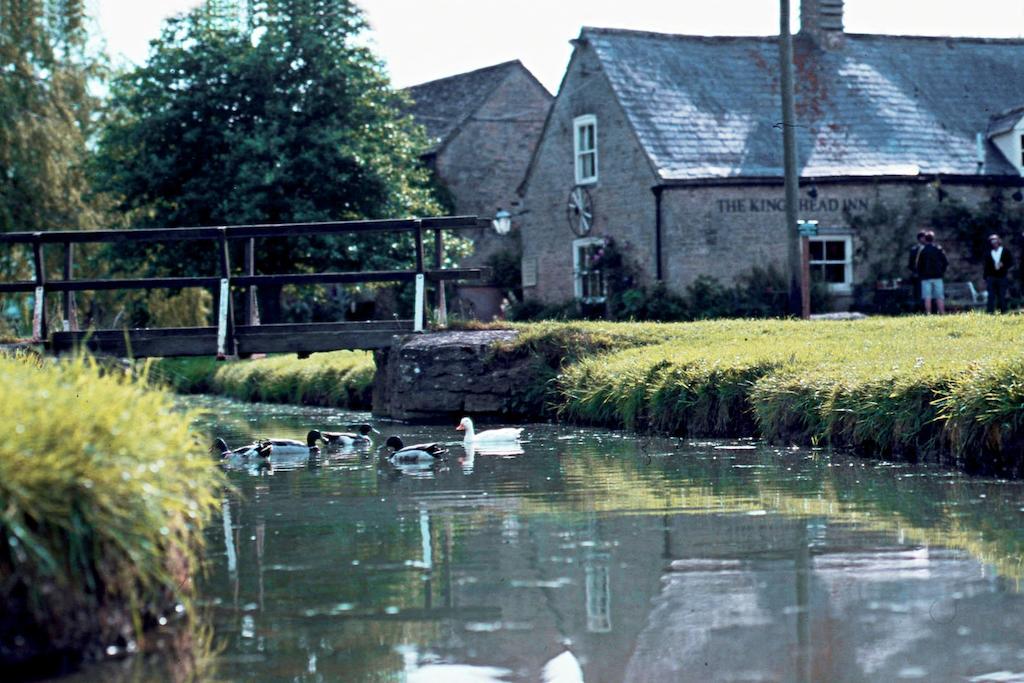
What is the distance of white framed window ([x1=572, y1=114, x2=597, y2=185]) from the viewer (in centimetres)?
3497

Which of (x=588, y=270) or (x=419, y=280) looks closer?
(x=419, y=280)

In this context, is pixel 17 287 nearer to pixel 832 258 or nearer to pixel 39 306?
pixel 39 306

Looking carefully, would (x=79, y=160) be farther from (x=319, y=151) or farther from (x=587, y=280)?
(x=587, y=280)

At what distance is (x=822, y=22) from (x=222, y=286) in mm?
21982

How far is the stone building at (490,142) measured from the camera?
45469 millimetres

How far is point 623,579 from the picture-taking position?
6773 millimetres

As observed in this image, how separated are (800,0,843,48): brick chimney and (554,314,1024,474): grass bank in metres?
16.7

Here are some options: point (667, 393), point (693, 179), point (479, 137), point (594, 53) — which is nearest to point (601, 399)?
point (667, 393)

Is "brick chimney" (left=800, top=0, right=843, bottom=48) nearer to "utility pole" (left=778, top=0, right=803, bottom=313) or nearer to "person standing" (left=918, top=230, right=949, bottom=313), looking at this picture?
"utility pole" (left=778, top=0, right=803, bottom=313)

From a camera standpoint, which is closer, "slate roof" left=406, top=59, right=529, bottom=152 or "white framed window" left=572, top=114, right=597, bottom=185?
"white framed window" left=572, top=114, right=597, bottom=185

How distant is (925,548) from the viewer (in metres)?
7.44

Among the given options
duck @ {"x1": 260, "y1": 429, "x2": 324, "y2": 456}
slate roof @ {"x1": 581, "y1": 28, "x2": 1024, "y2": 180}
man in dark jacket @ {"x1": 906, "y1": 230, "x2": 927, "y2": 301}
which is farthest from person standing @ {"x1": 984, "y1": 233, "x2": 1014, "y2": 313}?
duck @ {"x1": 260, "y1": 429, "x2": 324, "y2": 456}

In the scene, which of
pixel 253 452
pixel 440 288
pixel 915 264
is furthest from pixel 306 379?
pixel 253 452

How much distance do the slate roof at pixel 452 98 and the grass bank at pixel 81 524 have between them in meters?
39.9
